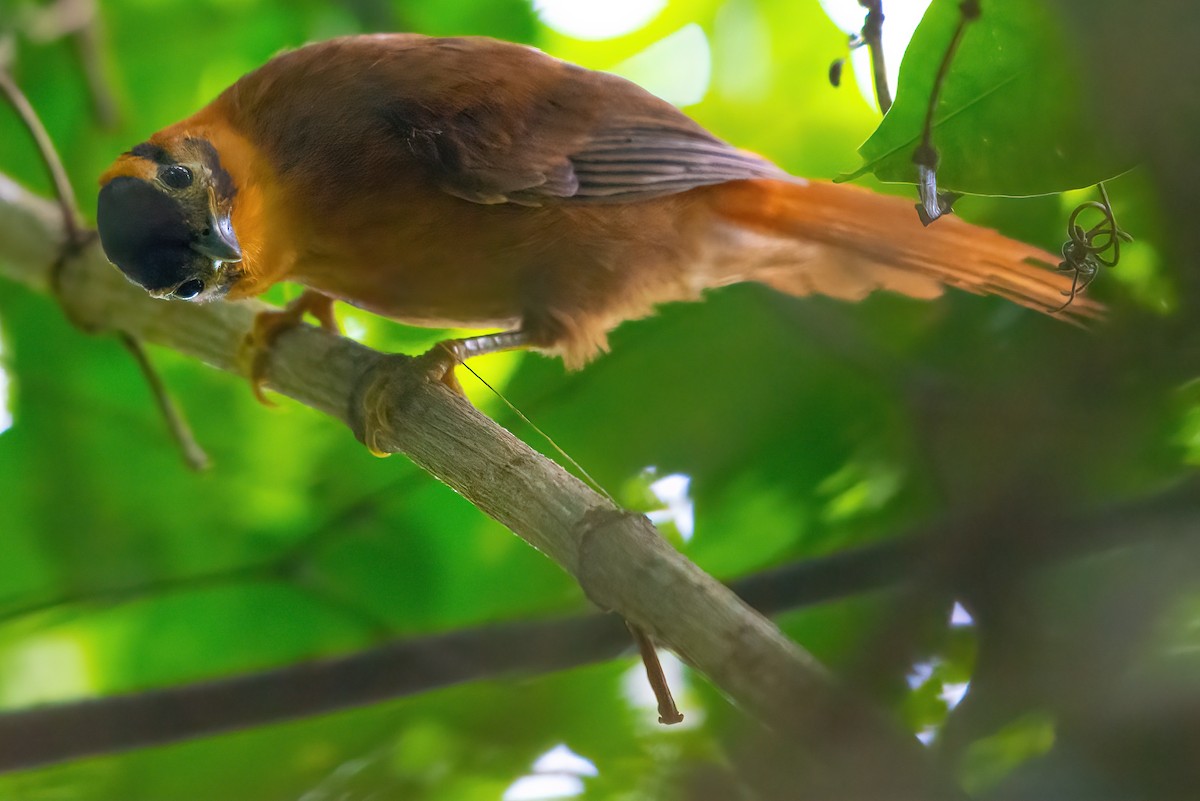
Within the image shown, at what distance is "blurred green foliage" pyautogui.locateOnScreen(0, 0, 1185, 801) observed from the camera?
1.02 meters

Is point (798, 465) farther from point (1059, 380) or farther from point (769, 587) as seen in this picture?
point (1059, 380)

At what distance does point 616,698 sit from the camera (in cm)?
144

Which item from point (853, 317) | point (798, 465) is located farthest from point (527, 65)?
point (798, 465)

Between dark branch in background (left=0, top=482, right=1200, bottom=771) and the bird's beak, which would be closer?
dark branch in background (left=0, top=482, right=1200, bottom=771)

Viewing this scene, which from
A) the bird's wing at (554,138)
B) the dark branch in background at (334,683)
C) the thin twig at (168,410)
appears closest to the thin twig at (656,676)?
the dark branch in background at (334,683)

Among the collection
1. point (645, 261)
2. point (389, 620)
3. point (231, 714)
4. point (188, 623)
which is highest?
point (645, 261)

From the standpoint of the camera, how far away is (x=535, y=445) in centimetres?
144

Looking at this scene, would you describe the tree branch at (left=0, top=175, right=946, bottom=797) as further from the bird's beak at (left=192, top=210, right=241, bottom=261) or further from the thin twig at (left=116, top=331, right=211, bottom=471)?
the bird's beak at (left=192, top=210, right=241, bottom=261)

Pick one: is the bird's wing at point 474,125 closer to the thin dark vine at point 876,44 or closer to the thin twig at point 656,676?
the thin dark vine at point 876,44

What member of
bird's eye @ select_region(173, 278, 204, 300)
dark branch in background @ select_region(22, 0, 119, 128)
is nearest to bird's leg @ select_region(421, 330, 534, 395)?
bird's eye @ select_region(173, 278, 204, 300)

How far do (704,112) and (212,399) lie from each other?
110 cm

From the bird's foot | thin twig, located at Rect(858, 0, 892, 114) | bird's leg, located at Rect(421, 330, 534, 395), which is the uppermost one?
bird's leg, located at Rect(421, 330, 534, 395)

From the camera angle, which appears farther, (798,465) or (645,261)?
(645,261)

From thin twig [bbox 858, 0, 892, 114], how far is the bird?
0.48 m
